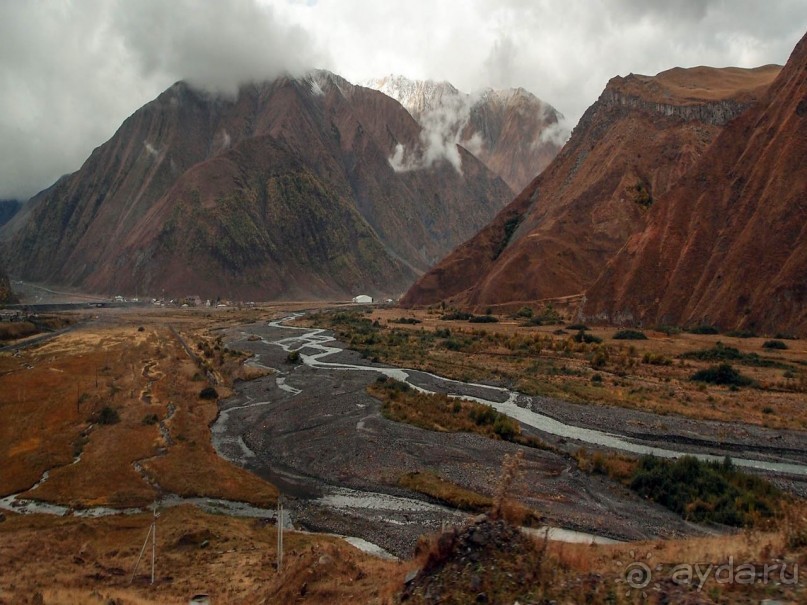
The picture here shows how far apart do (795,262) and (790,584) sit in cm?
6057

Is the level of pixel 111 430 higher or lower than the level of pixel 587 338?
lower

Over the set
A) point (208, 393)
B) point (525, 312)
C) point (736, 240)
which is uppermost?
point (736, 240)

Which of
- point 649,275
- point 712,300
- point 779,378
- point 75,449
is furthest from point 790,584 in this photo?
point 649,275

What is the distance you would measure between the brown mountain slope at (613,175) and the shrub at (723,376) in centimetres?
5101

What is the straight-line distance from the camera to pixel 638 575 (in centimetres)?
915

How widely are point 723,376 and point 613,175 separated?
6909cm

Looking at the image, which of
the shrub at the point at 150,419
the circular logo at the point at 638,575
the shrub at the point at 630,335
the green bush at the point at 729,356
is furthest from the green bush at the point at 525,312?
the circular logo at the point at 638,575

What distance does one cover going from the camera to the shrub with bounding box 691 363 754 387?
4291 centimetres

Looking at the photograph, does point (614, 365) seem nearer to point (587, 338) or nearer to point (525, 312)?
point (587, 338)

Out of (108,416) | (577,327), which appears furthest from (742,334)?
(108,416)

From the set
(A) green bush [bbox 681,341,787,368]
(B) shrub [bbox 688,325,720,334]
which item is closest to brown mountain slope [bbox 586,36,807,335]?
(B) shrub [bbox 688,325,720,334]

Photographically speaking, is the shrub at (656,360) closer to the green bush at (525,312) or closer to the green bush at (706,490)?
the green bush at (706,490)

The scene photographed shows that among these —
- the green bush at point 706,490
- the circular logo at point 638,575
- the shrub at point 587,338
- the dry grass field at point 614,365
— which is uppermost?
the circular logo at point 638,575

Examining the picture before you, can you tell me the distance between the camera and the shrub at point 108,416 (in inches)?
1481
